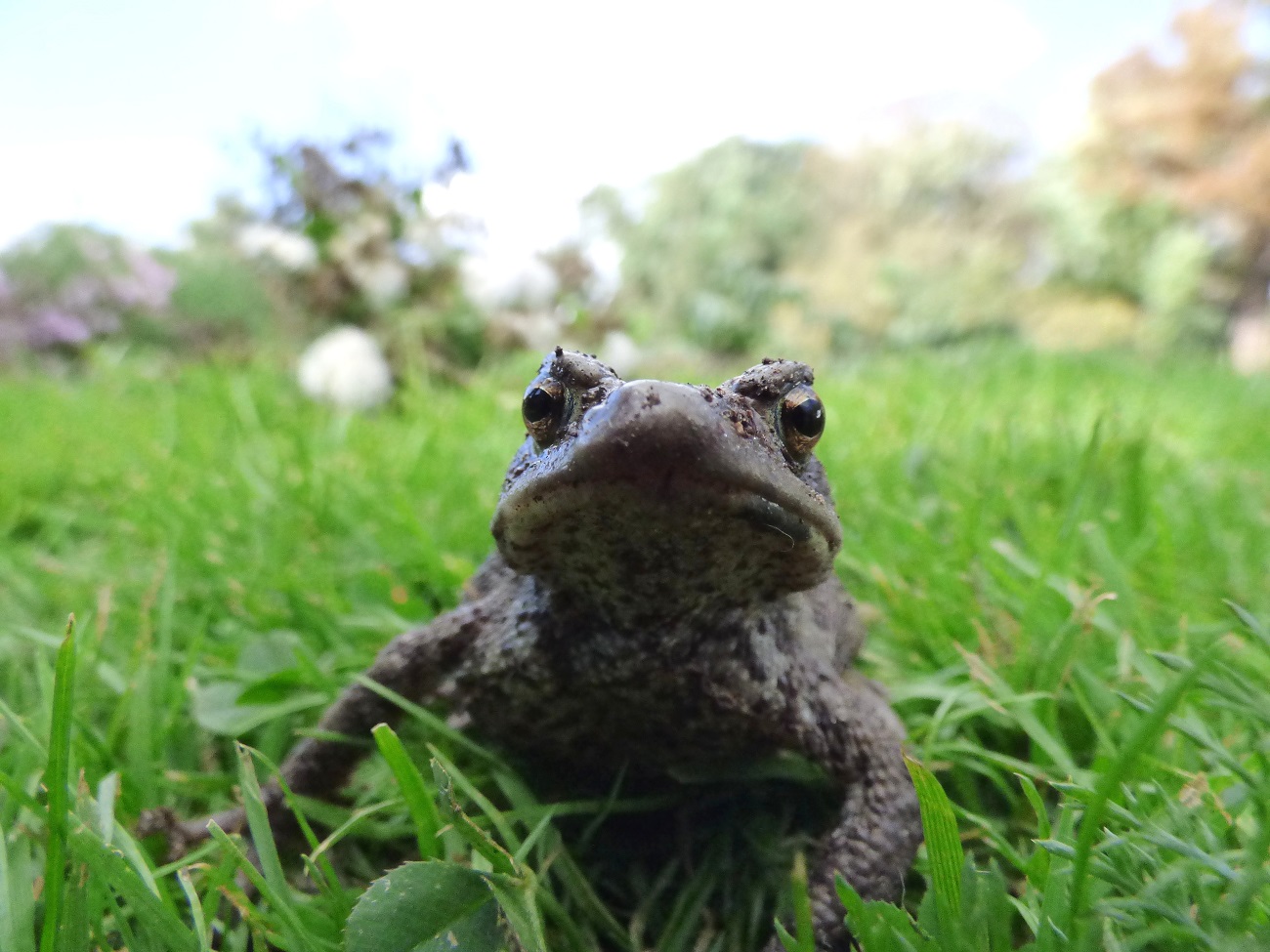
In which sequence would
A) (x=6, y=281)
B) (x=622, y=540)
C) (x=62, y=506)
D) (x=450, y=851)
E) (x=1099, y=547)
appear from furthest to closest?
(x=6, y=281), (x=62, y=506), (x=1099, y=547), (x=450, y=851), (x=622, y=540)

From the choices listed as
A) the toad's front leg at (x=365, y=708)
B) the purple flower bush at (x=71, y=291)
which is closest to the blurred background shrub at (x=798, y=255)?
the purple flower bush at (x=71, y=291)

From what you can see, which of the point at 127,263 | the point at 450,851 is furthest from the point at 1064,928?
the point at 127,263

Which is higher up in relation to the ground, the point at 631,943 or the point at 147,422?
the point at 147,422

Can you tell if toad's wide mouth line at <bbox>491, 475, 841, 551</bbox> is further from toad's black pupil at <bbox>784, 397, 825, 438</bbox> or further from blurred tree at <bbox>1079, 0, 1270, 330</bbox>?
blurred tree at <bbox>1079, 0, 1270, 330</bbox>

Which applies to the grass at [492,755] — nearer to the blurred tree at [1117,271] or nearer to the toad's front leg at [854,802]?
the toad's front leg at [854,802]

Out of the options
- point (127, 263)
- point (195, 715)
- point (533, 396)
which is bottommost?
point (195, 715)

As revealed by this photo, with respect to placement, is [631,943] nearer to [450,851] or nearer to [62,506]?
[450,851]
